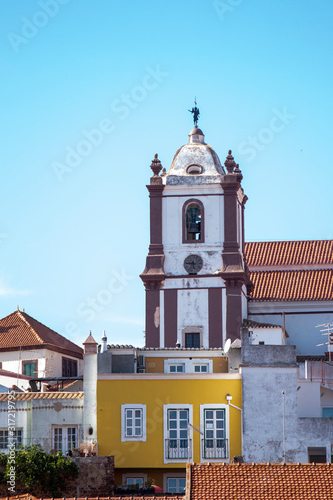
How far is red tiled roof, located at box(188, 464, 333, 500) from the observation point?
4109cm

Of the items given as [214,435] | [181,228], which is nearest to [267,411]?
[214,435]

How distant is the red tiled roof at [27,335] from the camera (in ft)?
221

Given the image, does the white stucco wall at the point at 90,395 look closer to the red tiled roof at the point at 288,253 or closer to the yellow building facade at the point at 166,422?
the yellow building facade at the point at 166,422

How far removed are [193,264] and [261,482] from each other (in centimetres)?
2573

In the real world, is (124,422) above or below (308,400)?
below

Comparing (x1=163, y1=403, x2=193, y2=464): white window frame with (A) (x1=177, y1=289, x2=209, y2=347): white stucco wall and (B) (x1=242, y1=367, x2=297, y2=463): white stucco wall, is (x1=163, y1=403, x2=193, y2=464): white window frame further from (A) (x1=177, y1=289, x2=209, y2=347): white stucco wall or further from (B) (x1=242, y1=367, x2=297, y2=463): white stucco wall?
(A) (x1=177, y1=289, x2=209, y2=347): white stucco wall

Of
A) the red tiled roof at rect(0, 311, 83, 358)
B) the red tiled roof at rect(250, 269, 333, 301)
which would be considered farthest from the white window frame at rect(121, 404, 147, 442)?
the red tiled roof at rect(250, 269, 333, 301)

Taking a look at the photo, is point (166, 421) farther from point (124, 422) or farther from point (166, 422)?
point (124, 422)

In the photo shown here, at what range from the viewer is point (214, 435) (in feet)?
166

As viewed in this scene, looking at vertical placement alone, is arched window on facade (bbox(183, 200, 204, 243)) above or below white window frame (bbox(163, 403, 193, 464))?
above

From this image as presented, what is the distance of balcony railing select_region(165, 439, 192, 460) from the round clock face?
56.8 feet

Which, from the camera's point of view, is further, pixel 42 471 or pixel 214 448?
pixel 214 448

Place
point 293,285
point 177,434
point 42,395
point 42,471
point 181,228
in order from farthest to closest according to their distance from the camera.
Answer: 1. point 293,285
2. point 181,228
3. point 42,395
4. point 177,434
5. point 42,471

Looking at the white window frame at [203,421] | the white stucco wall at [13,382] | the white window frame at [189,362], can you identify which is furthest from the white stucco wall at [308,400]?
the white stucco wall at [13,382]
